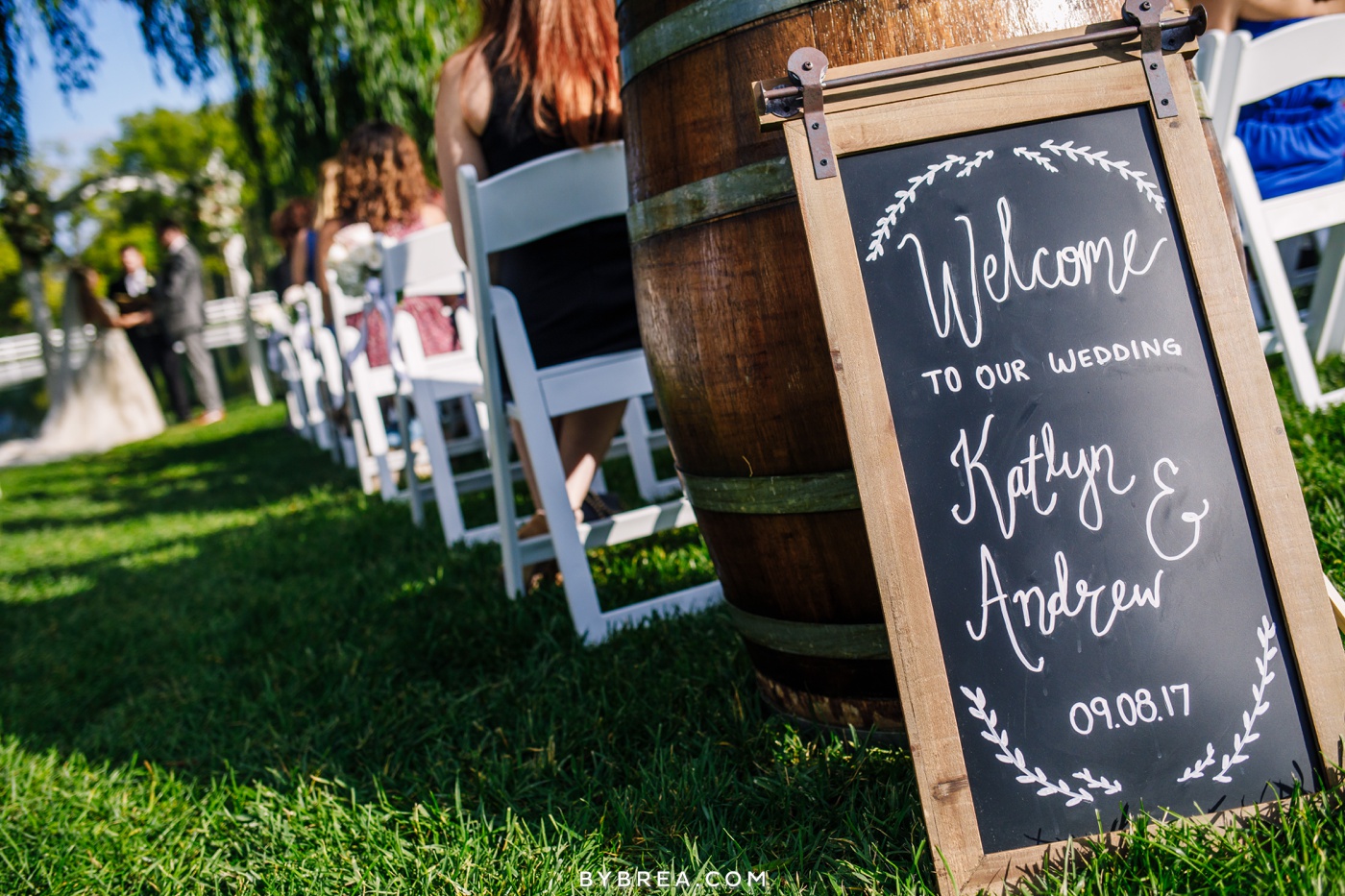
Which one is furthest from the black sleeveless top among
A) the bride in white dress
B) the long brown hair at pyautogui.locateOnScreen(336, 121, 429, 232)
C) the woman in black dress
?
the bride in white dress

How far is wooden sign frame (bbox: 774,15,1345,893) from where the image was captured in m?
1.13

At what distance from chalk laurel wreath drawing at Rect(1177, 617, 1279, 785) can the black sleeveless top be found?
1.65m

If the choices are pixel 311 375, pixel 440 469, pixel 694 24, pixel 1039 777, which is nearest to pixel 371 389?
pixel 440 469

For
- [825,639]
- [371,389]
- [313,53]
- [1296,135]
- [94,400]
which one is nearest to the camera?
[825,639]

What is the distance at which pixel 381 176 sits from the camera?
15.8 ft

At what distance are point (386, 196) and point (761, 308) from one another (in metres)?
3.94

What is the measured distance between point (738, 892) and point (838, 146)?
948 mm

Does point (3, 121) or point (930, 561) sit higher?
point (3, 121)

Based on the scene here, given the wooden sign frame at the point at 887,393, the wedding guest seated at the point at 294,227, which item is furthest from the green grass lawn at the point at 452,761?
the wedding guest seated at the point at 294,227

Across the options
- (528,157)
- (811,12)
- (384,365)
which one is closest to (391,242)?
(528,157)

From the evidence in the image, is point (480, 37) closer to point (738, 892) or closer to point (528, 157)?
point (528, 157)

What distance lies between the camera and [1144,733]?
1.15 meters

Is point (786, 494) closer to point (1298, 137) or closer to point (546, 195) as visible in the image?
point (546, 195)

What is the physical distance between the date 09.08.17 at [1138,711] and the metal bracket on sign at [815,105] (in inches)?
28.4
